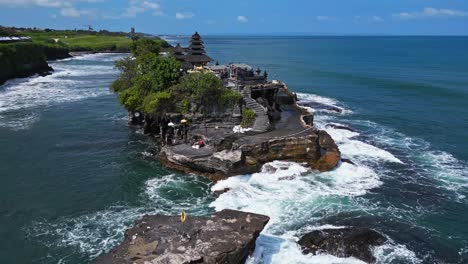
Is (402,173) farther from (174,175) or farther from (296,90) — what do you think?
(296,90)

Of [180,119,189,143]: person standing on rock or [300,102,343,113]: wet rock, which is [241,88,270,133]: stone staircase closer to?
[180,119,189,143]: person standing on rock

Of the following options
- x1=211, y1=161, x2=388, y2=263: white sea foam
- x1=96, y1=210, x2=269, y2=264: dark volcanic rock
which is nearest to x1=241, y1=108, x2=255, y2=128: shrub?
x1=211, y1=161, x2=388, y2=263: white sea foam

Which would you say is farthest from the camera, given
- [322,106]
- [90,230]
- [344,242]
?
[322,106]

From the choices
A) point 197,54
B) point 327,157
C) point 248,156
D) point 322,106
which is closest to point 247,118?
point 248,156

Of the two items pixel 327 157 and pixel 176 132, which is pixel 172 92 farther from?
pixel 327 157

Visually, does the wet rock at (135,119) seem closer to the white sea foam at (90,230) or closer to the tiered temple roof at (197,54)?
the tiered temple roof at (197,54)

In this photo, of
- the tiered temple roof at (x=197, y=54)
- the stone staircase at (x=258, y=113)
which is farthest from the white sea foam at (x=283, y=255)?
the tiered temple roof at (x=197, y=54)
